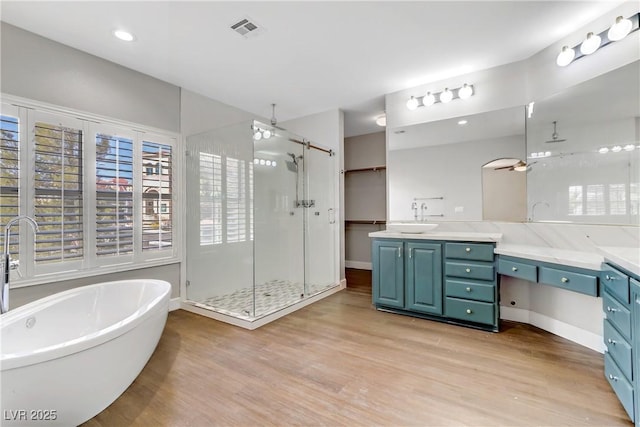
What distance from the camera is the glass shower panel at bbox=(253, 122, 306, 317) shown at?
3457 millimetres

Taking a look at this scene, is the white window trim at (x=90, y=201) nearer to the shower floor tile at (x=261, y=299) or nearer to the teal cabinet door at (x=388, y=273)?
the shower floor tile at (x=261, y=299)

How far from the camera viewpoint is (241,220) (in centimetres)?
348

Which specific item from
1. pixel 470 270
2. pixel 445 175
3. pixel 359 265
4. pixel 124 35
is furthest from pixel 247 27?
pixel 359 265

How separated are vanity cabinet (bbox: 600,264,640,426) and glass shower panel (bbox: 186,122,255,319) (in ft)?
10.3

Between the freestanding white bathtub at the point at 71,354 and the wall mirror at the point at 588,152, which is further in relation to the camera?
the wall mirror at the point at 588,152

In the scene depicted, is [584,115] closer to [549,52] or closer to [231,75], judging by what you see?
[549,52]

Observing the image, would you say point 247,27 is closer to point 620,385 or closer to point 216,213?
point 216,213

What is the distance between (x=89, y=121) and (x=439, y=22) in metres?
3.30

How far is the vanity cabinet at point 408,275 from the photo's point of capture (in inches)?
115

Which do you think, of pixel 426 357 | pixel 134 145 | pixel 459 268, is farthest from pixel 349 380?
pixel 134 145

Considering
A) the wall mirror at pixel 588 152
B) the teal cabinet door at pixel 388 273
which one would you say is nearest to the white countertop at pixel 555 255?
the wall mirror at pixel 588 152

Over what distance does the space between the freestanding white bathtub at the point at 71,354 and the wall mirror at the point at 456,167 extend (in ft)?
9.61

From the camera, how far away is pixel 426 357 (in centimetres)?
221

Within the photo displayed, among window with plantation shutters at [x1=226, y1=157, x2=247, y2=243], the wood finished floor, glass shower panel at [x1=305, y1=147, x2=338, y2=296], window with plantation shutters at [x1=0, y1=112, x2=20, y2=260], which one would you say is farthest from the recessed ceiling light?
the wood finished floor
